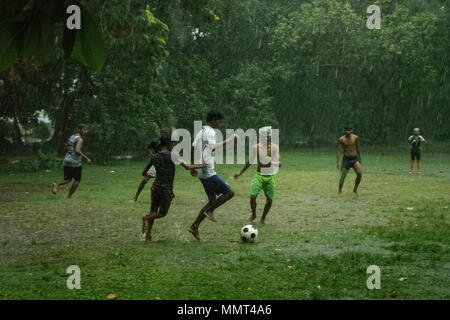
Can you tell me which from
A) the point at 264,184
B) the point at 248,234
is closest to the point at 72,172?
the point at 264,184

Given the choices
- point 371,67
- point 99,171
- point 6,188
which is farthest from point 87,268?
point 371,67

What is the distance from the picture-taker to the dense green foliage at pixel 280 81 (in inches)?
998

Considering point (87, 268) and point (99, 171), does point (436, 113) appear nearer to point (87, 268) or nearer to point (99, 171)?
point (99, 171)

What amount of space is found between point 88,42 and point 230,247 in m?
6.40

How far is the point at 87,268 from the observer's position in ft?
21.6

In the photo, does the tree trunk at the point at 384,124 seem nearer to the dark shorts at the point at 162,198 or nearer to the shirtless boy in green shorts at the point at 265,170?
the shirtless boy in green shorts at the point at 265,170

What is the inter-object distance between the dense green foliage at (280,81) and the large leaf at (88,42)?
20336 millimetres

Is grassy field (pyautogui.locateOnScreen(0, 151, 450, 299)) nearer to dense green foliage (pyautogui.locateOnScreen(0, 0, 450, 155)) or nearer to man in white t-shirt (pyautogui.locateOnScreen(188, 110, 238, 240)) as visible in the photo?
Answer: man in white t-shirt (pyautogui.locateOnScreen(188, 110, 238, 240))

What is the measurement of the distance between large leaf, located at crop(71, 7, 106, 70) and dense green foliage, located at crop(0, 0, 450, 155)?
20.3 m

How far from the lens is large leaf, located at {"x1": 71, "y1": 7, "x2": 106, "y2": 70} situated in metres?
1.71

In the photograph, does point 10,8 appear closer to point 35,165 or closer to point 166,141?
point 166,141

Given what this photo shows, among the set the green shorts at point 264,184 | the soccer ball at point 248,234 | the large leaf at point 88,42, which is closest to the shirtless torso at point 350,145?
the green shorts at point 264,184

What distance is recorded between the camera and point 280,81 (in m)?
38.4
